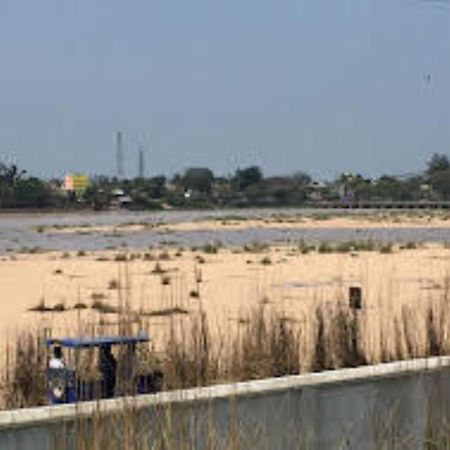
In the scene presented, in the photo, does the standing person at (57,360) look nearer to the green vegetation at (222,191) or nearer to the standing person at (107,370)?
the standing person at (107,370)

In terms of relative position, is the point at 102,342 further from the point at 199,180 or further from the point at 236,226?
the point at 199,180

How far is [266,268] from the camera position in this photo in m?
31.0

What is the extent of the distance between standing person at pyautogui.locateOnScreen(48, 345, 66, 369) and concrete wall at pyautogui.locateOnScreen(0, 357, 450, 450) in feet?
5.38

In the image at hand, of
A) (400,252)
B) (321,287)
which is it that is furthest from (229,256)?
(321,287)

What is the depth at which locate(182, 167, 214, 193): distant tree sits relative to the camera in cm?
17546

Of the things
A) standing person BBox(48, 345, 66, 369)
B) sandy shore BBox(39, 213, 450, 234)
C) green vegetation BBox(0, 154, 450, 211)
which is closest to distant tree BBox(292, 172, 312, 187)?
green vegetation BBox(0, 154, 450, 211)

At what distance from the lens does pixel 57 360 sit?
714 centimetres

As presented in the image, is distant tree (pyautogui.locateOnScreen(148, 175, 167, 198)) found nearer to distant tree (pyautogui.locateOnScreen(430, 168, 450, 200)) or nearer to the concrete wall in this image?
distant tree (pyautogui.locateOnScreen(430, 168, 450, 200))

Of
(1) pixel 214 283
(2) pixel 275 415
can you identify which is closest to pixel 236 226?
(1) pixel 214 283

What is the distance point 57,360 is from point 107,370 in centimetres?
43

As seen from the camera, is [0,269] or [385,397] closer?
[385,397]

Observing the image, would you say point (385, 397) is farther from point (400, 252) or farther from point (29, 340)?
point (400, 252)

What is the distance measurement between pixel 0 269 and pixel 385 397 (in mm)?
27342

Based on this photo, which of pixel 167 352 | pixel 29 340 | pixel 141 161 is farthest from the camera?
pixel 141 161
